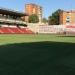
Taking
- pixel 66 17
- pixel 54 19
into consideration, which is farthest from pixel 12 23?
pixel 66 17

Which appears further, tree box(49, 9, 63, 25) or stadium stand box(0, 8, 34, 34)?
tree box(49, 9, 63, 25)

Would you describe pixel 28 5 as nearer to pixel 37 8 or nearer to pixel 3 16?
pixel 37 8

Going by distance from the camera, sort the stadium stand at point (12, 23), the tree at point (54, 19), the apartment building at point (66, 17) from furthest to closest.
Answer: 1. the tree at point (54, 19)
2. the apartment building at point (66, 17)
3. the stadium stand at point (12, 23)

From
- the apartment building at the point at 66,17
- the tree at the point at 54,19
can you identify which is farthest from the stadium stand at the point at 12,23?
the apartment building at the point at 66,17

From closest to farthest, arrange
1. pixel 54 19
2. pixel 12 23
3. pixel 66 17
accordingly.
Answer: pixel 12 23
pixel 66 17
pixel 54 19

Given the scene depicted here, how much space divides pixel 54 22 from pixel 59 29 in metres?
36.7

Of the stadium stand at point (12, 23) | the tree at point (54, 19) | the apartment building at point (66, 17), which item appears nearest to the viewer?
the stadium stand at point (12, 23)

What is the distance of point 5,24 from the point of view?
70312 mm

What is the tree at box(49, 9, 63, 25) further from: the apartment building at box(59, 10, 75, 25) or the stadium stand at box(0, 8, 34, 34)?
the stadium stand at box(0, 8, 34, 34)

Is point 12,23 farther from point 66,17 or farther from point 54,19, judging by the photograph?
point 66,17

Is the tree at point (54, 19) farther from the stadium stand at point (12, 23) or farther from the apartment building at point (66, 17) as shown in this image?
the stadium stand at point (12, 23)

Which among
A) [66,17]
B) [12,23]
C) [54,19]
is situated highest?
[66,17]

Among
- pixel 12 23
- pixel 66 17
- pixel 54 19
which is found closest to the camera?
pixel 12 23

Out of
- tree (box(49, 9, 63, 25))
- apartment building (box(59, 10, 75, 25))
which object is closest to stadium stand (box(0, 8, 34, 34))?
tree (box(49, 9, 63, 25))
